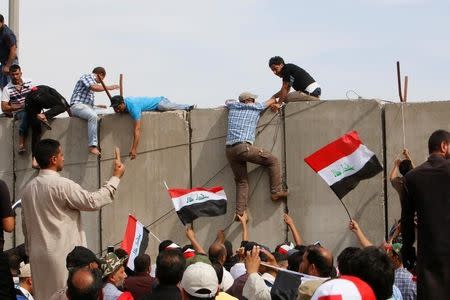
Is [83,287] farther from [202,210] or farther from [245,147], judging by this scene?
[245,147]

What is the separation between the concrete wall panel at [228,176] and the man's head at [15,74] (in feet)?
9.00

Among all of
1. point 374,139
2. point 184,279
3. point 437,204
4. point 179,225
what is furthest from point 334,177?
point 184,279

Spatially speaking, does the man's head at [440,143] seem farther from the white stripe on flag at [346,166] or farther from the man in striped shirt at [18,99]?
the man in striped shirt at [18,99]

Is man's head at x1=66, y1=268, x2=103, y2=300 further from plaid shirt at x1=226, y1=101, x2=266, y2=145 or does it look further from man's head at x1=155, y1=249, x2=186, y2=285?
plaid shirt at x1=226, y1=101, x2=266, y2=145

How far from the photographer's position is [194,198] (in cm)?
1597

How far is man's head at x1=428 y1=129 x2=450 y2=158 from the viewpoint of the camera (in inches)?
357

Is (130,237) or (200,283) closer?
(200,283)

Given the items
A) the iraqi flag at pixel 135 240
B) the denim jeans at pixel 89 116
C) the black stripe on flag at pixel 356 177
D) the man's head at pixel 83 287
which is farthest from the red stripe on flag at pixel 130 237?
the man's head at pixel 83 287

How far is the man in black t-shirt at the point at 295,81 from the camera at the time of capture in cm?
1700

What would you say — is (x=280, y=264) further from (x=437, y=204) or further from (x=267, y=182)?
(x=267, y=182)

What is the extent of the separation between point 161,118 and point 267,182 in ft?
6.25

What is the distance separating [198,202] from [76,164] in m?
2.83

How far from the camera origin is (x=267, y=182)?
17.2 meters

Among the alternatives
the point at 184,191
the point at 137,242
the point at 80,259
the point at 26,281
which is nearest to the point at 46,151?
the point at 80,259
